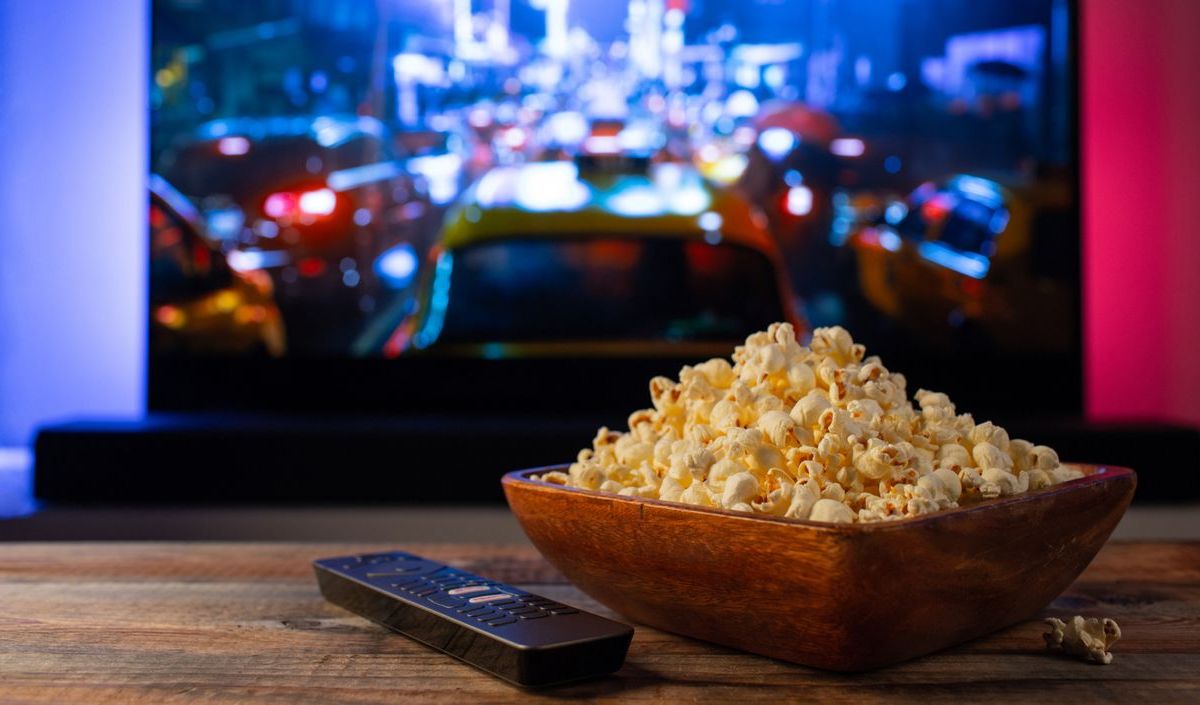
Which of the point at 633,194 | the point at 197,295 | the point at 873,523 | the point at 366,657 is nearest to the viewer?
the point at 873,523

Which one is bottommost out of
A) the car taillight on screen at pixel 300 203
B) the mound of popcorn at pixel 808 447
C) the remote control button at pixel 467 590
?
the remote control button at pixel 467 590

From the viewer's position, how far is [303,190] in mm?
3254

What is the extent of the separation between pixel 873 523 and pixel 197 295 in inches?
121

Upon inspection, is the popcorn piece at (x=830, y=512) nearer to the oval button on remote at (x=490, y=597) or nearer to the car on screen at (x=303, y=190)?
the oval button on remote at (x=490, y=597)

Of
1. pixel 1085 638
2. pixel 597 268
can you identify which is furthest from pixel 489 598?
pixel 597 268

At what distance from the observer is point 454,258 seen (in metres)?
3.18

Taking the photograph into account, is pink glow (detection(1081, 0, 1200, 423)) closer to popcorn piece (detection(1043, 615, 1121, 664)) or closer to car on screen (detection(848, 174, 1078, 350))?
car on screen (detection(848, 174, 1078, 350))

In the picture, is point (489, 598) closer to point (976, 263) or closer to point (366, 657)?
point (366, 657)

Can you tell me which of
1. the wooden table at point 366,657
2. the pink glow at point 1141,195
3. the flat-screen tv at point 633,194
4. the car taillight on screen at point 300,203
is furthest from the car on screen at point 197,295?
the wooden table at point 366,657

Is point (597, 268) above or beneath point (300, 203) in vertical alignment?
beneath

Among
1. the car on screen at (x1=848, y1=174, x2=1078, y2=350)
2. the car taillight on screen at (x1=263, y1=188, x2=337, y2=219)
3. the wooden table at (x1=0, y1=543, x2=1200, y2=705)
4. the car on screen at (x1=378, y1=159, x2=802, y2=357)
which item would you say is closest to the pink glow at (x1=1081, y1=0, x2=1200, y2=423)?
the car on screen at (x1=848, y1=174, x2=1078, y2=350)

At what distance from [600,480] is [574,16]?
107 inches

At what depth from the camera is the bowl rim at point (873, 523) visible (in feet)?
1.68

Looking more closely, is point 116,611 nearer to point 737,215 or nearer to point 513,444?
point 513,444
